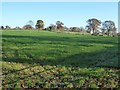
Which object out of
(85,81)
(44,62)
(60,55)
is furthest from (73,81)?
(60,55)

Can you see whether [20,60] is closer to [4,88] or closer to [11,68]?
[11,68]

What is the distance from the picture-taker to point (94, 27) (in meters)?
139

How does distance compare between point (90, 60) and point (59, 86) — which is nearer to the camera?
point (59, 86)

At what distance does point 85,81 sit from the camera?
15891 mm

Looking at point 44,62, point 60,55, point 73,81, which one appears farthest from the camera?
point 60,55

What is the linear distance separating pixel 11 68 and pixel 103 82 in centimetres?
586

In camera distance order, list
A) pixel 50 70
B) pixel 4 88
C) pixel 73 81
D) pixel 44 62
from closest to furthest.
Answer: pixel 4 88 < pixel 73 81 < pixel 50 70 < pixel 44 62

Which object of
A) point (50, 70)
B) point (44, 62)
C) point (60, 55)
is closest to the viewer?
point (50, 70)

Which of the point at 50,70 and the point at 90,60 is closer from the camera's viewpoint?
the point at 50,70

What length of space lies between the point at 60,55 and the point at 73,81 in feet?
34.4

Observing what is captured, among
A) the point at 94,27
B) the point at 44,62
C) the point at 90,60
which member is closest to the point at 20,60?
the point at 44,62

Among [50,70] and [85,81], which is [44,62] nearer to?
[50,70]

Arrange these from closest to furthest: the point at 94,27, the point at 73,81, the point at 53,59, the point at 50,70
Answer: the point at 73,81, the point at 50,70, the point at 53,59, the point at 94,27

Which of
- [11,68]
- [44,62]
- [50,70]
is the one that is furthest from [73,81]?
[44,62]
